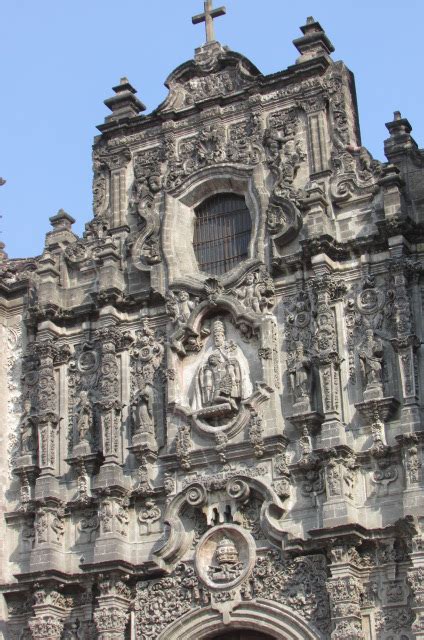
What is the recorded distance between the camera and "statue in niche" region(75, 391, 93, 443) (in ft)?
82.8

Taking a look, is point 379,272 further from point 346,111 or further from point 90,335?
point 90,335

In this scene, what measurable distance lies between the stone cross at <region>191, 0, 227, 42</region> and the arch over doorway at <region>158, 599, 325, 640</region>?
11220 mm

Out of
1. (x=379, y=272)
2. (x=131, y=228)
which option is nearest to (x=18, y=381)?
(x=131, y=228)

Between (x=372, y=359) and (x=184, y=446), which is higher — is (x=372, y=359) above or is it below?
above

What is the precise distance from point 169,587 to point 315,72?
965 cm

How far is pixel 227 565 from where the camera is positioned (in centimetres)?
2317

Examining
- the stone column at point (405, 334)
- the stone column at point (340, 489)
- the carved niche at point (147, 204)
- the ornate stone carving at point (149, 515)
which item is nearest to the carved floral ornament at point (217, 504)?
the ornate stone carving at point (149, 515)

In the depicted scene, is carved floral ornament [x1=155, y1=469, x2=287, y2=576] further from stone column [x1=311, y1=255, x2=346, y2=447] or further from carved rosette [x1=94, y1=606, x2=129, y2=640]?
stone column [x1=311, y1=255, x2=346, y2=447]

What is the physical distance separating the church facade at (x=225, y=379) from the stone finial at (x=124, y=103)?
125 millimetres

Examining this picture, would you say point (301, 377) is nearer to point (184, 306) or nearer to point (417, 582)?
point (184, 306)

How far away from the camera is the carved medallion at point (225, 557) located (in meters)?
23.1

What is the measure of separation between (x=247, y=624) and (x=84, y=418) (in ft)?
16.3

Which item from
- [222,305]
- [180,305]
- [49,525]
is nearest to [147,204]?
[180,305]

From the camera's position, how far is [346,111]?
83.8 ft
